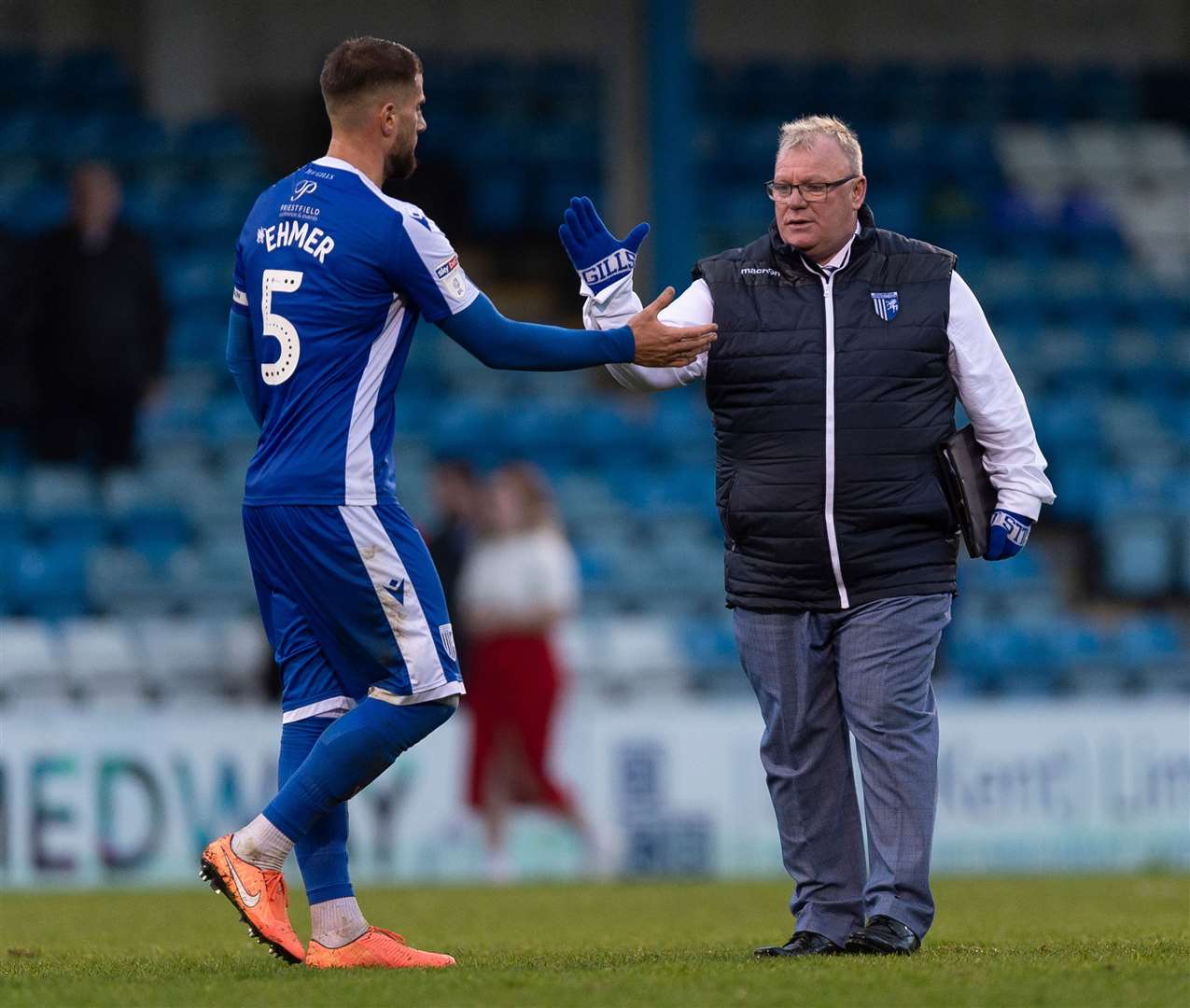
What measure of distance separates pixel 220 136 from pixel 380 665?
11.1 meters

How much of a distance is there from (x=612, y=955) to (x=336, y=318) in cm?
192

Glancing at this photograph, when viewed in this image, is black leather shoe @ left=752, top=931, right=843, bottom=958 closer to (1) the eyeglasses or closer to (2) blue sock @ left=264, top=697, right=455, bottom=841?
(2) blue sock @ left=264, top=697, right=455, bottom=841

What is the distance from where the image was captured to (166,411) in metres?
13.7

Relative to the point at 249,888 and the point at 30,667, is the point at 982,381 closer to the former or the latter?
the point at 249,888

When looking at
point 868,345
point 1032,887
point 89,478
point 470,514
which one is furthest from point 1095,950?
point 89,478

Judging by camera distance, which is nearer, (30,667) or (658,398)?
(30,667)

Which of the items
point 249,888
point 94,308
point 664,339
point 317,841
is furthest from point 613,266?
point 94,308

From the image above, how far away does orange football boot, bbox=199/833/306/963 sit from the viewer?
522cm

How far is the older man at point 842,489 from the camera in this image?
574 centimetres

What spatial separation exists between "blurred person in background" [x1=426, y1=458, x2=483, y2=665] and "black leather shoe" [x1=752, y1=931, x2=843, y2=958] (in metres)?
6.11

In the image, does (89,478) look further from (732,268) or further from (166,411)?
(732,268)

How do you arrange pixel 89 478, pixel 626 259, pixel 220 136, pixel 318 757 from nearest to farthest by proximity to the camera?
1. pixel 318 757
2. pixel 626 259
3. pixel 89 478
4. pixel 220 136

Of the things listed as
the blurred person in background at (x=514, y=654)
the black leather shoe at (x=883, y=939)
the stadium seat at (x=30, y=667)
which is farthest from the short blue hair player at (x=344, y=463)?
the stadium seat at (x=30, y=667)

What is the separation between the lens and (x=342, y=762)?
5.32 meters
